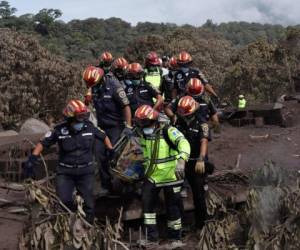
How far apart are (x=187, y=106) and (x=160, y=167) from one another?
0.90 metres

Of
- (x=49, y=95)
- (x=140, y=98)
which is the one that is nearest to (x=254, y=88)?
(x=49, y=95)

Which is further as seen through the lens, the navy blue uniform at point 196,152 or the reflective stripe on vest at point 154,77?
the reflective stripe on vest at point 154,77

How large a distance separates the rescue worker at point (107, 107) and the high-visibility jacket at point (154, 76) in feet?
5.78

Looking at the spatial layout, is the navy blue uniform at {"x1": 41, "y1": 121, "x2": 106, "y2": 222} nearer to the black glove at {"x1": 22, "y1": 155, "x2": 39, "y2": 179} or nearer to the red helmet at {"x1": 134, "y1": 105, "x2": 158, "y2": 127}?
the black glove at {"x1": 22, "y1": 155, "x2": 39, "y2": 179}

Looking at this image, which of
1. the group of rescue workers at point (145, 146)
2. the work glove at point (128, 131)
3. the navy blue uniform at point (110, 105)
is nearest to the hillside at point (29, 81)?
the navy blue uniform at point (110, 105)

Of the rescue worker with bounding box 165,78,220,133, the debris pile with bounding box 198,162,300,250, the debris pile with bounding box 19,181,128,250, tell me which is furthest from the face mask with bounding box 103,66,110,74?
the debris pile with bounding box 19,181,128,250

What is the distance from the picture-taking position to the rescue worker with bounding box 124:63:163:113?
10.5 metres

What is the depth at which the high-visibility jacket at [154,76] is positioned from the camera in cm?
1152

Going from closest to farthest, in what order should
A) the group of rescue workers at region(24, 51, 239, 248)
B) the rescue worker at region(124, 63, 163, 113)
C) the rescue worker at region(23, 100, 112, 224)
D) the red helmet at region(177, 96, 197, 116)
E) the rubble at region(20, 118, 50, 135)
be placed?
the group of rescue workers at region(24, 51, 239, 248) < the rescue worker at region(23, 100, 112, 224) < the red helmet at region(177, 96, 197, 116) < the rescue worker at region(124, 63, 163, 113) < the rubble at region(20, 118, 50, 135)

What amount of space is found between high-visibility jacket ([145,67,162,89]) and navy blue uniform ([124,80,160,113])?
86cm

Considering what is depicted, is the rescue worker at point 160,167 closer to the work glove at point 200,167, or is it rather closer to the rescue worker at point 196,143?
the work glove at point 200,167

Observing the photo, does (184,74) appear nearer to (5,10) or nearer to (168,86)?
(168,86)

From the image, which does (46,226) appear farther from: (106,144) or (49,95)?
(49,95)

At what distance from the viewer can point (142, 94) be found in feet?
34.7
